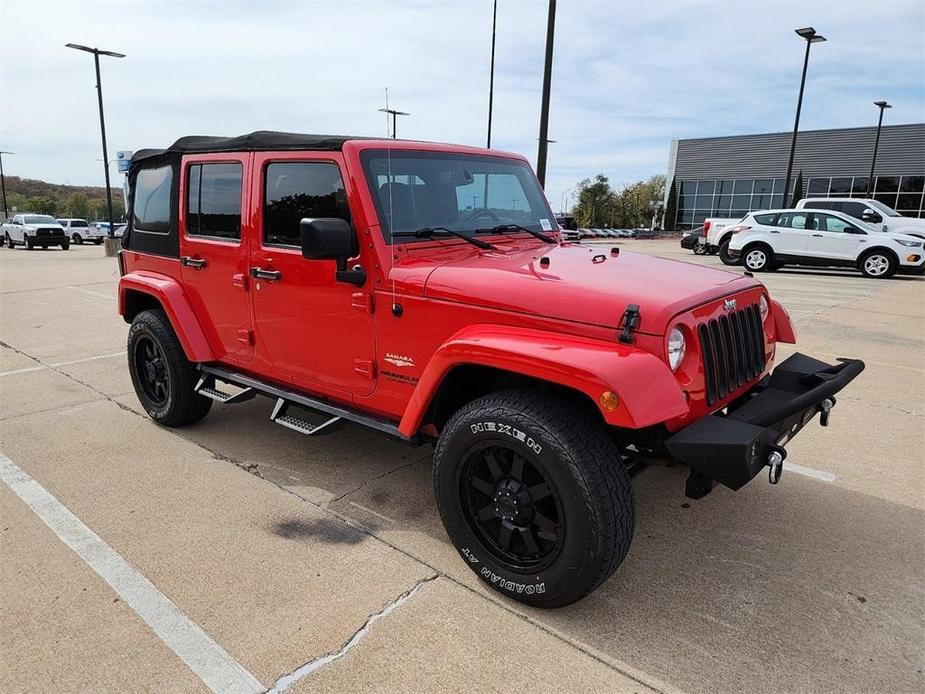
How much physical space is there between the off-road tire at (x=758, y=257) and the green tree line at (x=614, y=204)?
48948 mm

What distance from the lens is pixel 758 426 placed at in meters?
2.33

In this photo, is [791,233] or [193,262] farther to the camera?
[791,233]

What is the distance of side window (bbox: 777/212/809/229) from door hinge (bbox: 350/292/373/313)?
50.1 ft

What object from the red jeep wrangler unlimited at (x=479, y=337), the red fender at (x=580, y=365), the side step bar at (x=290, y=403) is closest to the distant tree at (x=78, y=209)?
the side step bar at (x=290, y=403)

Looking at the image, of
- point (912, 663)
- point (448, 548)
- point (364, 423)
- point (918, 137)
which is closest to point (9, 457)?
point (364, 423)

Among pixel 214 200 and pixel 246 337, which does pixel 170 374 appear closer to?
pixel 246 337

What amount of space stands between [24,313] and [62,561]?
8.12m

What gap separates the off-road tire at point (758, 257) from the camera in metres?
15.7

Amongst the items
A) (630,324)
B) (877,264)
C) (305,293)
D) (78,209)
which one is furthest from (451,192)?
(78,209)

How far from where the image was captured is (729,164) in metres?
46.8

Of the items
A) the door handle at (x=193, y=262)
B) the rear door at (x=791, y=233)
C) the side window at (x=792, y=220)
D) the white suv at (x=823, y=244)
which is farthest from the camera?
the side window at (x=792, y=220)

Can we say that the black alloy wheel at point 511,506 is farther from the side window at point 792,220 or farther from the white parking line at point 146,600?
the side window at point 792,220

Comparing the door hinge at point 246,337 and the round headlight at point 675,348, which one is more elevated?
the round headlight at point 675,348

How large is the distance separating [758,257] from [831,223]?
5.76ft
